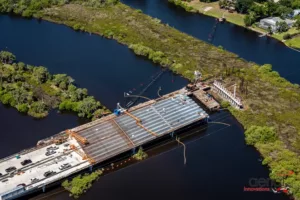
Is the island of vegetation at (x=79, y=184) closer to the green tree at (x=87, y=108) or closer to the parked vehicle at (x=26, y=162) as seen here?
the parked vehicle at (x=26, y=162)

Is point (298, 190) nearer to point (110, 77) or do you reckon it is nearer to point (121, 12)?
point (110, 77)

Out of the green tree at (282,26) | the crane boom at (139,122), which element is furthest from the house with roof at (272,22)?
the crane boom at (139,122)

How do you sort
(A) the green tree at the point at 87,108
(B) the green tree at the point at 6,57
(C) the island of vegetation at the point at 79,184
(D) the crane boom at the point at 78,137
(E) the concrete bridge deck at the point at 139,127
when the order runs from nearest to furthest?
(C) the island of vegetation at the point at 79,184 < (E) the concrete bridge deck at the point at 139,127 < (D) the crane boom at the point at 78,137 < (A) the green tree at the point at 87,108 < (B) the green tree at the point at 6,57

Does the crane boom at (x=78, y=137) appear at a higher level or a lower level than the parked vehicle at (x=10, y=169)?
higher

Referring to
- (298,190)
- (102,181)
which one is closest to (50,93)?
(102,181)

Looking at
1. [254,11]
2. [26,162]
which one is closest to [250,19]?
[254,11]

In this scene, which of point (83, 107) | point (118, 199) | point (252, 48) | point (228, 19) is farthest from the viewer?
point (228, 19)
